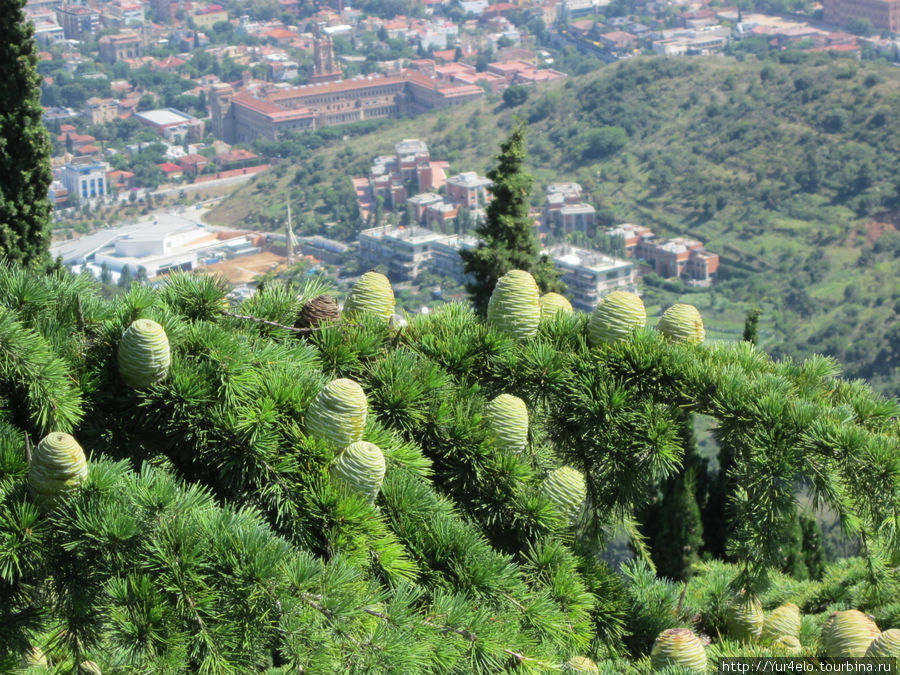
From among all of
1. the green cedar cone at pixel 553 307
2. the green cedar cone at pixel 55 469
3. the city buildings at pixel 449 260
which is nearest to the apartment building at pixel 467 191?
the city buildings at pixel 449 260

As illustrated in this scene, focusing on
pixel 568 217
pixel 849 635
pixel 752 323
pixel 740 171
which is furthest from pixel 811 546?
pixel 740 171

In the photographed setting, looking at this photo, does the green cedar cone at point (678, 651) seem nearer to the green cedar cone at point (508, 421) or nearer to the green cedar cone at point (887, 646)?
the green cedar cone at point (887, 646)

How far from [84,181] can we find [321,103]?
1899 centimetres

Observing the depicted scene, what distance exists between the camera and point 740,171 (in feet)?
139

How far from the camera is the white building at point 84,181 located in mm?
47688

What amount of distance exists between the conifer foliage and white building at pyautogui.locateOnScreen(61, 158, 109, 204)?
48.7 meters

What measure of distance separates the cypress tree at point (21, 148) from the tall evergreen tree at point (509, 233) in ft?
12.4

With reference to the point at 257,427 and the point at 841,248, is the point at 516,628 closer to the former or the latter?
the point at 257,427

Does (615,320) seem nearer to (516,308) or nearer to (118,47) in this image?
(516,308)

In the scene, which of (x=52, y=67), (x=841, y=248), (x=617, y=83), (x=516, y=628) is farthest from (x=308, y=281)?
(x=52, y=67)

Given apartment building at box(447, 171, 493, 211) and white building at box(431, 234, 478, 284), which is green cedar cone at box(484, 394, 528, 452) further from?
apartment building at box(447, 171, 493, 211)

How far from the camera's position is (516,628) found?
168 centimetres

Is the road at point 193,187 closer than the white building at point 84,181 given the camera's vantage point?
No

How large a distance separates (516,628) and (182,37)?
8450 centimetres
